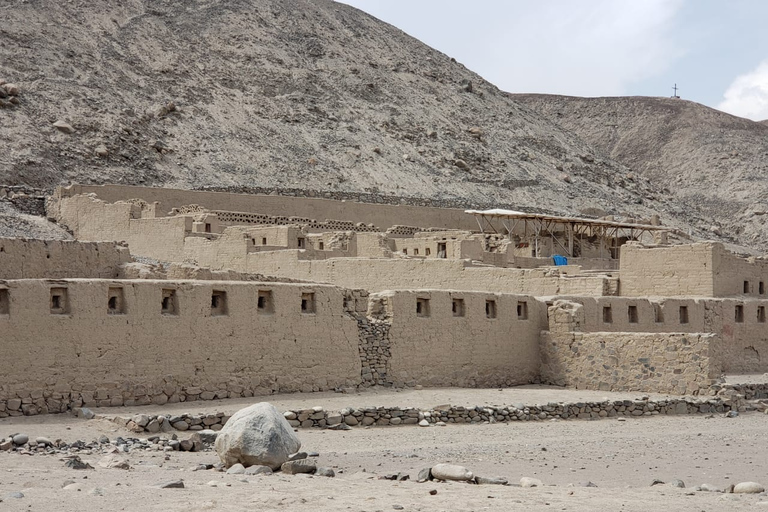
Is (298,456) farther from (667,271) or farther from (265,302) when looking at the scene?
(667,271)

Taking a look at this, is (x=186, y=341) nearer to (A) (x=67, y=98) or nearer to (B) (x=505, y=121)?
(A) (x=67, y=98)

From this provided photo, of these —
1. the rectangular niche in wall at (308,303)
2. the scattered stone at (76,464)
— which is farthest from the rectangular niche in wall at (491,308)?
the scattered stone at (76,464)

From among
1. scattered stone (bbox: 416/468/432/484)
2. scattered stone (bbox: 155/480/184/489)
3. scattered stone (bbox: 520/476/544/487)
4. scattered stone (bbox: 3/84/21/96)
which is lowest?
scattered stone (bbox: 520/476/544/487)

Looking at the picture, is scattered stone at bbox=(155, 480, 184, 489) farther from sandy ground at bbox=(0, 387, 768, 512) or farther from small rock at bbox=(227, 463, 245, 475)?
small rock at bbox=(227, 463, 245, 475)

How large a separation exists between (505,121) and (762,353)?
158 ft

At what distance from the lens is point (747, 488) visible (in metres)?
9.38

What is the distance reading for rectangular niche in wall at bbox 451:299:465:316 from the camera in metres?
16.6

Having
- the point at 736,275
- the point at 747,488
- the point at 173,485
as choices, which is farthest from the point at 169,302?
the point at 736,275

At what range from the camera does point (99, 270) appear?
54.0ft

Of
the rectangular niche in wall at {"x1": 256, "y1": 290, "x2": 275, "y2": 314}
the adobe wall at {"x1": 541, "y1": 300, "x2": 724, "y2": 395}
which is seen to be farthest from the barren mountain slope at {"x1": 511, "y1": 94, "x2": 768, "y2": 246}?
the rectangular niche in wall at {"x1": 256, "y1": 290, "x2": 275, "y2": 314}

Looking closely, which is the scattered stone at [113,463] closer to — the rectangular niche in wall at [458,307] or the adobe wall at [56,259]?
the adobe wall at [56,259]

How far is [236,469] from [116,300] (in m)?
4.40

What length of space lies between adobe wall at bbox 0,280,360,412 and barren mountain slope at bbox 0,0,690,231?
83.3ft

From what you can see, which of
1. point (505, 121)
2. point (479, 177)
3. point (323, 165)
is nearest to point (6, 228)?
point (323, 165)
